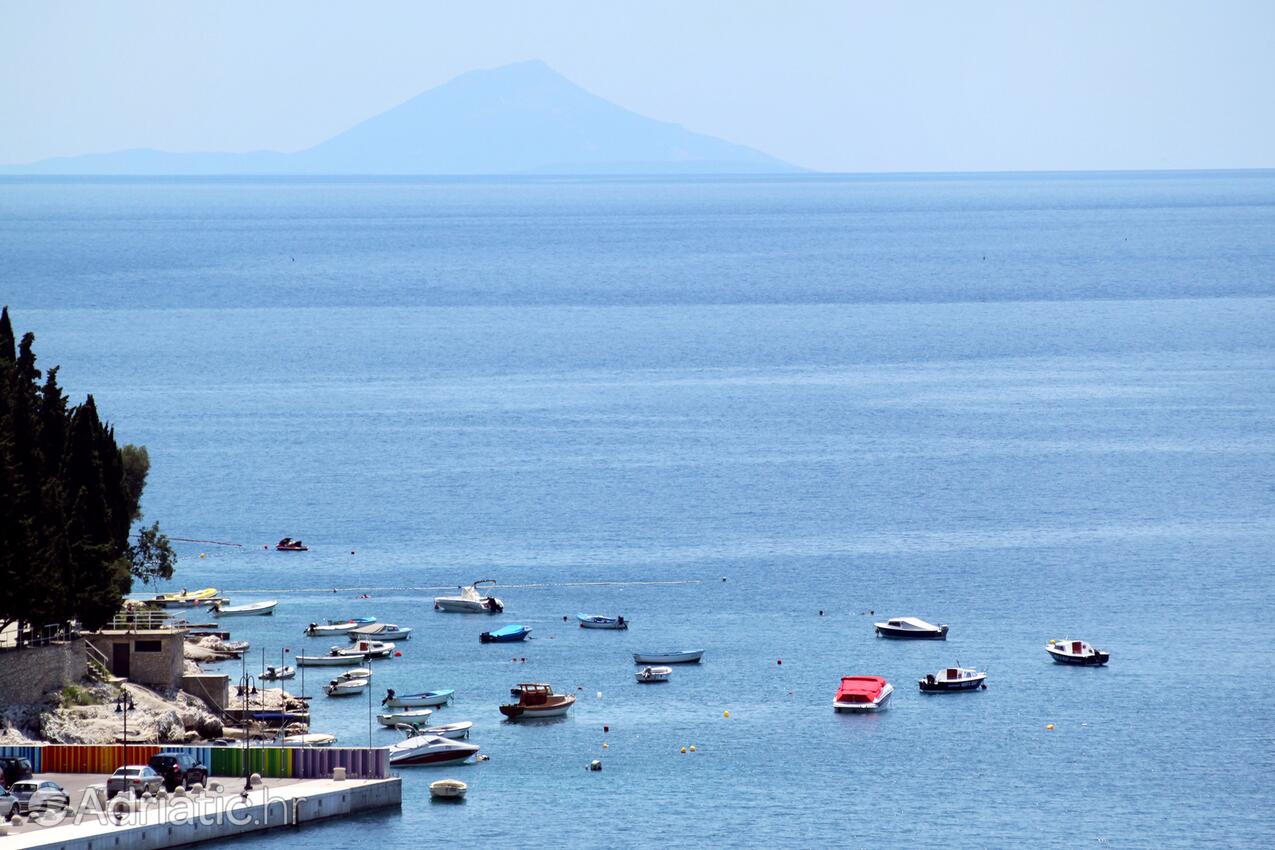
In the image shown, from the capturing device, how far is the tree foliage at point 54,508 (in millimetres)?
56594

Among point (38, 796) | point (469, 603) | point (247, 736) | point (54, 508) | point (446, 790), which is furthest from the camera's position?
point (469, 603)

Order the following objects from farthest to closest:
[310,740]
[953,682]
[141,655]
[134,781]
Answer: [953,682] < [141,655] < [310,740] < [134,781]

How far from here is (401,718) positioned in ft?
223

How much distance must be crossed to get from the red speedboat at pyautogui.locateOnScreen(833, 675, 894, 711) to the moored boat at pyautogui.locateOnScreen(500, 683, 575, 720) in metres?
9.85

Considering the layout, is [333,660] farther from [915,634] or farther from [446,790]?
[915,634]

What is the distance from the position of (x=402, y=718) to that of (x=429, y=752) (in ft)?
14.5

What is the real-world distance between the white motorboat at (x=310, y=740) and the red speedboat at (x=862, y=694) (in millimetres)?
18344

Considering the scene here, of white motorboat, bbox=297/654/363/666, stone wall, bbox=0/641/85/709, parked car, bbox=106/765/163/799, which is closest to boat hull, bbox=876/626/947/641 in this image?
white motorboat, bbox=297/654/363/666

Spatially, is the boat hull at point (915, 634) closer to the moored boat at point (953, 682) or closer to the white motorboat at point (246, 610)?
the moored boat at point (953, 682)

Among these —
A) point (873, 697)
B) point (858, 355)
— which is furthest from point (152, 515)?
point (858, 355)

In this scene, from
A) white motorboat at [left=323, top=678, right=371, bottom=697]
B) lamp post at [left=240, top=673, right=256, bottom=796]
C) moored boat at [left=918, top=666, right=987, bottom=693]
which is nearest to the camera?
lamp post at [left=240, top=673, right=256, bottom=796]

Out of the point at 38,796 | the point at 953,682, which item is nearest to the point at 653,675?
the point at 953,682

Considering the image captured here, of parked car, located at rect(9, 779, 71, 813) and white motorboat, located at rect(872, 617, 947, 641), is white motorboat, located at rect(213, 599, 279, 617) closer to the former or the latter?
white motorboat, located at rect(872, 617, 947, 641)

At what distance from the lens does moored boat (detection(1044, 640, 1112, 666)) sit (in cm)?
7775
